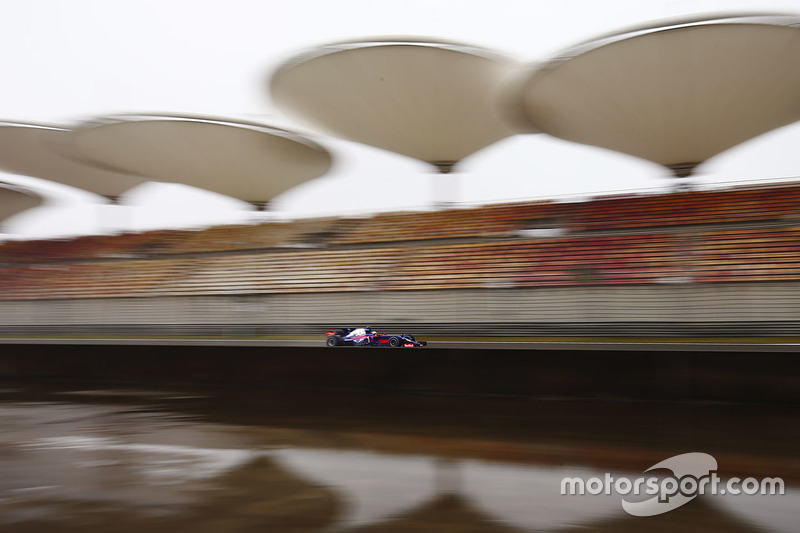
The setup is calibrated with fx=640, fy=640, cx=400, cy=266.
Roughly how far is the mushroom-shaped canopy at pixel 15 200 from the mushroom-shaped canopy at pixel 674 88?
66.3ft

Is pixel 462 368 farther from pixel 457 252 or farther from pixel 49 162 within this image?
pixel 49 162

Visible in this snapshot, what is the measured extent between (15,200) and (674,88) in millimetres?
24702

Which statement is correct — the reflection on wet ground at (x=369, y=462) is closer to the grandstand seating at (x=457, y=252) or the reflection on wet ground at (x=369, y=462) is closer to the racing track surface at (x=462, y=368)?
the racing track surface at (x=462, y=368)

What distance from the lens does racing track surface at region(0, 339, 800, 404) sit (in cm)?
760

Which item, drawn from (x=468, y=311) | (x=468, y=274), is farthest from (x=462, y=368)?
(x=468, y=274)

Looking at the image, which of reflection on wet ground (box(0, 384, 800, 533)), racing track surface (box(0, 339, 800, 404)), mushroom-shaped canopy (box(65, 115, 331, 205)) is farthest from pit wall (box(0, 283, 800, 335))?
mushroom-shaped canopy (box(65, 115, 331, 205))

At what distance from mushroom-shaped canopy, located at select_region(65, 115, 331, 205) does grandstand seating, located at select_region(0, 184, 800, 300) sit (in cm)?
221

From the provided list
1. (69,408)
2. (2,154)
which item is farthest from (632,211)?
(2,154)

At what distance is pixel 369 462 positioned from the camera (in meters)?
5.50

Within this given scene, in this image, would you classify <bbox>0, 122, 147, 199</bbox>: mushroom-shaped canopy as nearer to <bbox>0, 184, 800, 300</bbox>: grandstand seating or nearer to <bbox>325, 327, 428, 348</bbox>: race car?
<bbox>0, 184, 800, 300</bbox>: grandstand seating

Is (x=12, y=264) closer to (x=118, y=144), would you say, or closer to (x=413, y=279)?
(x=118, y=144)

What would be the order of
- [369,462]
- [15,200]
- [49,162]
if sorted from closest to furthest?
[369,462]
[49,162]
[15,200]

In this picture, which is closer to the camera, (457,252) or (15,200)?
(457,252)

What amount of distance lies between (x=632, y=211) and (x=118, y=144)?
46.4 ft
